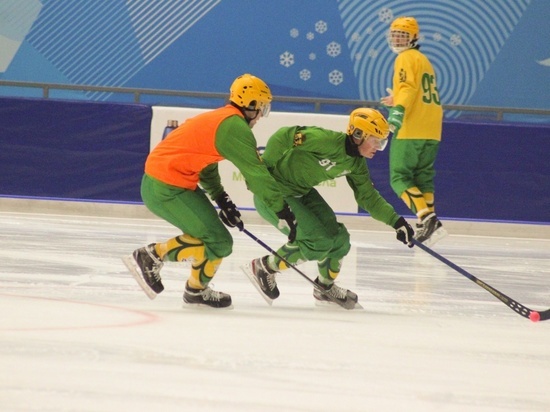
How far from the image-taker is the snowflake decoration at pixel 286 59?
1178 cm

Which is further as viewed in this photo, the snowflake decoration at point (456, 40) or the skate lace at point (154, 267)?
the snowflake decoration at point (456, 40)

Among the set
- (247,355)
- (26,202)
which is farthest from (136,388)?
(26,202)

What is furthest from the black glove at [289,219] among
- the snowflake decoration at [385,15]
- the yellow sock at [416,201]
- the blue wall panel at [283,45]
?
the snowflake decoration at [385,15]

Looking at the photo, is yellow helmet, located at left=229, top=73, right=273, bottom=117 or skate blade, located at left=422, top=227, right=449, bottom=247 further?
skate blade, located at left=422, top=227, right=449, bottom=247

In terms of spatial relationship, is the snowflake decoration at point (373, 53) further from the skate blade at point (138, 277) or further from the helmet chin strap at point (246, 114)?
the skate blade at point (138, 277)

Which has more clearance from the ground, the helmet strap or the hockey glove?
the helmet strap

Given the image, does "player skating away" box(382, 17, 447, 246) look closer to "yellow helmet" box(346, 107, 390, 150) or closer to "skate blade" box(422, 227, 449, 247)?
"skate blade" box(422, 227, 449, 247)

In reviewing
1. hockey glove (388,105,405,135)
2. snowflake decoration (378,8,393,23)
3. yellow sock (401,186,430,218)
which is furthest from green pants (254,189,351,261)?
snowflake decoration (378,8,393,23)

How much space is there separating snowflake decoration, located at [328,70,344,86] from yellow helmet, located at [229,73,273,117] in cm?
713

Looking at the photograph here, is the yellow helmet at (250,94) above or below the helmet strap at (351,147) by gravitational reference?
above

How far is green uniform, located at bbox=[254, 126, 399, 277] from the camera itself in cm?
506

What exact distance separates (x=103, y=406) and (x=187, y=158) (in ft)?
7.30

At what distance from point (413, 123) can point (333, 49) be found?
4519 mm

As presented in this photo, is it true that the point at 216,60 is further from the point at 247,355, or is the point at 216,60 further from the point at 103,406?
the point at 103,406
